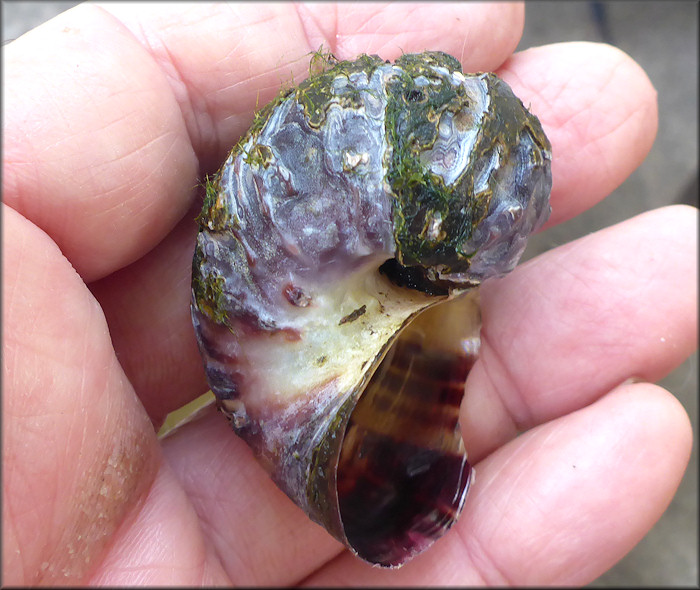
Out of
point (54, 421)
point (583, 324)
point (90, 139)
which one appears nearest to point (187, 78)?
point (90, 139)

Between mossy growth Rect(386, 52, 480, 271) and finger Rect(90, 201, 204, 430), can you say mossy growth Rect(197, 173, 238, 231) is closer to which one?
finger Rect(90, 201, 204, 430)

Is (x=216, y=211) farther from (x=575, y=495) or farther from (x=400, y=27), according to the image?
(x=575, y=495)

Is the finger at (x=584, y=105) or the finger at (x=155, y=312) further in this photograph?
the finger at (x=584, y=105)

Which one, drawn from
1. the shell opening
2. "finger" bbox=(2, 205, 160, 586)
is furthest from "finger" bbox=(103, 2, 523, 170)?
the shell opening

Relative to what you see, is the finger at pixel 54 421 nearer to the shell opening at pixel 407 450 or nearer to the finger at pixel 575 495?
the shell opening at pixel 407 450

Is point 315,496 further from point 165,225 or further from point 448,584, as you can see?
point 165,225

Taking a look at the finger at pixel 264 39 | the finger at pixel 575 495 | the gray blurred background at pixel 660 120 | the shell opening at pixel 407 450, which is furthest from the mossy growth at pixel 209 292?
the gray blurred background at pixel 660 120
